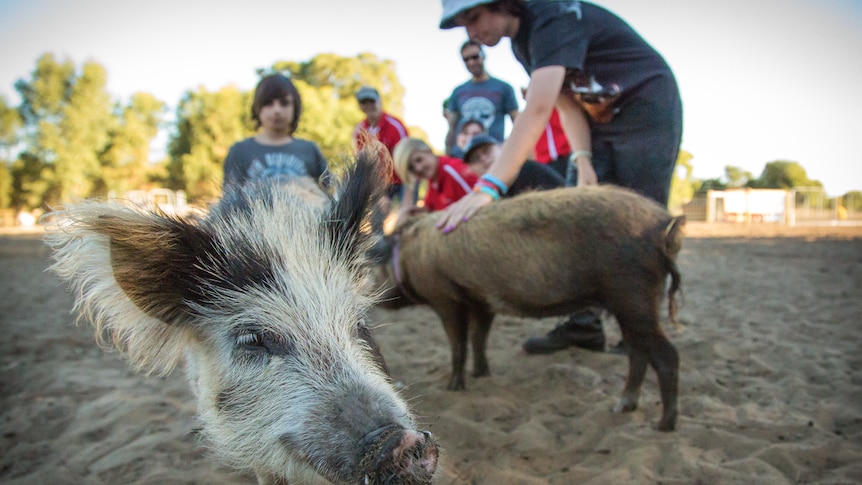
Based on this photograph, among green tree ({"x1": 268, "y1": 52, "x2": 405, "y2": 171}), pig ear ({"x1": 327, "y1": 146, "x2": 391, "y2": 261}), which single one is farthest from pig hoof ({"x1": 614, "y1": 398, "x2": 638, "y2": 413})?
green tree ({"x1": 268, "y1": 52, "x2": 405, "y2": 171})

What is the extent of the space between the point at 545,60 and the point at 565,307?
1470 millimetres

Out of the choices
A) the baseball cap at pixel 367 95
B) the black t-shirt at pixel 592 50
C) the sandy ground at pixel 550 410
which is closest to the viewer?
the sandy ground at pixel 550 410

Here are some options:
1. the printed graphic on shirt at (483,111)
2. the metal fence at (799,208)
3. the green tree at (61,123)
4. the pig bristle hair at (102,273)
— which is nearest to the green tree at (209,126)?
the green tree at (61,123)

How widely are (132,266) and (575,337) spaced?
143 inches

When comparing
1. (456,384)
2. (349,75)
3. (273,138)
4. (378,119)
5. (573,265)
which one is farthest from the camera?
(349,75)

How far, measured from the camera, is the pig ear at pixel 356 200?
2117 millimetres

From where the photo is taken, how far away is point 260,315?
6.05 feet

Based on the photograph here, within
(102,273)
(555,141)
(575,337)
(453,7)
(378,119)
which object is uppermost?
(453,7)

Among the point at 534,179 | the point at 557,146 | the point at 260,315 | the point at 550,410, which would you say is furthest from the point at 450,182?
the point at 260,315

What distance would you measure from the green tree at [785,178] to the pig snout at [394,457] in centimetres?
3014

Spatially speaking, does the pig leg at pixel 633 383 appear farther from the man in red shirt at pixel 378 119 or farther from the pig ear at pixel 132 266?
the man in red shirt at pixel 378 119

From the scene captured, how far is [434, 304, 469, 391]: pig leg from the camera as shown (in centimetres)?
382

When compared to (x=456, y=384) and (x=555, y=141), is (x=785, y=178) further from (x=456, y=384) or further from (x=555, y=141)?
(x=456, y=384)

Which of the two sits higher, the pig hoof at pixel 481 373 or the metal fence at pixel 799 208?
the pig hoof at pixel 481 373
